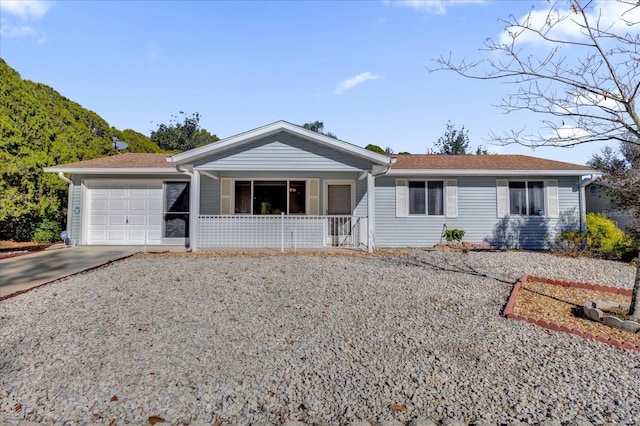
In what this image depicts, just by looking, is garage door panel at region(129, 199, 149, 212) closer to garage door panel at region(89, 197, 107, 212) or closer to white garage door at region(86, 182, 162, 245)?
white garage door at region(86, 182, 162, 245)

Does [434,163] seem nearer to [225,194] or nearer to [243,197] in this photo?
[243,197]

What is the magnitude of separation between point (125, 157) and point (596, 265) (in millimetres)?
15192

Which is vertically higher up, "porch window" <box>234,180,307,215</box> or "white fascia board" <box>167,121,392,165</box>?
"white fascia board" <box>167,121,392,165</box>

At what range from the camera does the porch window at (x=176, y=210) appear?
11930mm

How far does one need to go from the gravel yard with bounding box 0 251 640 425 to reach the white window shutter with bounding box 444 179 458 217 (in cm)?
618

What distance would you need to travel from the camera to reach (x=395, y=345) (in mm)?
3805

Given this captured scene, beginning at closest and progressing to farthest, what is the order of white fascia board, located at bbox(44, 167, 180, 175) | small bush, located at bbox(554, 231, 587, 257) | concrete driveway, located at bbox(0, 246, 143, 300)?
concrete driveway, located at bbox(0, 246, 143, 300) < small bush, located at bbox(554, 231, 587, 257) < white fascia board, located at bbox(44, 167, 180, 175)

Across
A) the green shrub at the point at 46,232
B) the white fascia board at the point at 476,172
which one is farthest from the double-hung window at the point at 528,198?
the green shrub at the point at 46,232

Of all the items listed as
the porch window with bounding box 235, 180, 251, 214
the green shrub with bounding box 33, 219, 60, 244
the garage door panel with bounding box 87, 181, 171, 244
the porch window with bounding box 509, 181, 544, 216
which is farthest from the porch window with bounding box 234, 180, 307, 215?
the porch window with bounding box 509, 181, 544, 216

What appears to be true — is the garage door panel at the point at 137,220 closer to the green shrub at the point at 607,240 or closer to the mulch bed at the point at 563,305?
the mulch bed at the point at 563,305

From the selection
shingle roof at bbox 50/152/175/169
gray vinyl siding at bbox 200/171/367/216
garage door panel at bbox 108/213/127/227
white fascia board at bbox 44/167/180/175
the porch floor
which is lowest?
the porch floor

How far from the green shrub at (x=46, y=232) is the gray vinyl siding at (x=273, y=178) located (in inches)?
234

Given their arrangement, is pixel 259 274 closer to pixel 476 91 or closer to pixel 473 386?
pixel 473 386

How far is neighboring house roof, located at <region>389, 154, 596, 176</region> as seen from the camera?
11.7 m
